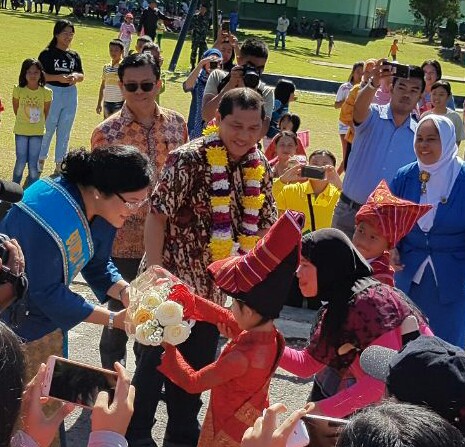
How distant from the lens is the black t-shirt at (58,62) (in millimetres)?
10477

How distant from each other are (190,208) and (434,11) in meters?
52.6

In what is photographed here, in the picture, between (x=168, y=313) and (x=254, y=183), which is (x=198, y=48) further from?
(x=168, y=313)

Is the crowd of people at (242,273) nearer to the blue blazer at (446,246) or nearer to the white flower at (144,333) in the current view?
the blue blazer at (446,246)

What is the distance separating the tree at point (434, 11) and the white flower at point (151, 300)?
51776 mm

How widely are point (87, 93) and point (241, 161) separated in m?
15.1

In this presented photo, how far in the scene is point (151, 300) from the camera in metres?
3.34

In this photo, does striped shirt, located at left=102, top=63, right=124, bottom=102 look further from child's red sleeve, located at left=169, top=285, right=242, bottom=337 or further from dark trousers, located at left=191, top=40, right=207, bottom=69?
dark trousers, located at left=191, top=40, right=207, bottom=69

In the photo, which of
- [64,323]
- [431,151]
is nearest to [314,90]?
[431,151]

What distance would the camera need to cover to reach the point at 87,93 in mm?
18875

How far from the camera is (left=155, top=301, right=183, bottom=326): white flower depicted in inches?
130

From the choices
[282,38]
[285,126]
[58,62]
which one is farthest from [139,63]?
[282,38]

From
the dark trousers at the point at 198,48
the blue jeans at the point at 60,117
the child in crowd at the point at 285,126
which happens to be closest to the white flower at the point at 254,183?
the child in crowd at the point at 285,126

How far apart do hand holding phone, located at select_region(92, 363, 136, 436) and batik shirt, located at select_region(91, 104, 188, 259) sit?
8.28 ft

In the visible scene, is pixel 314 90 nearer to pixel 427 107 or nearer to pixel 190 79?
pixel 427 107
